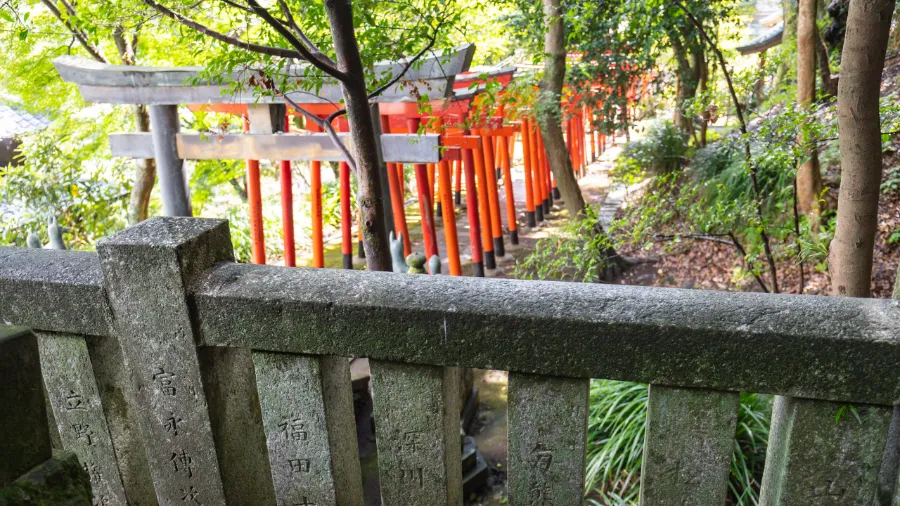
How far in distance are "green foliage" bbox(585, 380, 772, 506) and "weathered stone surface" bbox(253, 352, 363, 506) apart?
2139mm

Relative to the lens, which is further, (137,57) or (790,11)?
(790,11)

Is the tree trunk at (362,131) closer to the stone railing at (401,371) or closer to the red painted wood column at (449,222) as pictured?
the stone railing at (401,371)

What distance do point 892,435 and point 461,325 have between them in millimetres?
929

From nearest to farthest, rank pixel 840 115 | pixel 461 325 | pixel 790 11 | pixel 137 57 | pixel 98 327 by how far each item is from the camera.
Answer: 1. pixel 461 325
2. pixel 98 327
3. pixel 840 115
4. pixel 137 57
5. pixel 790 11

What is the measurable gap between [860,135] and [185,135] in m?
6.70

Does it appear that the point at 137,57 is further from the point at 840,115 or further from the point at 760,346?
the point at 760,346

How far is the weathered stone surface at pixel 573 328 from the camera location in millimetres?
1329

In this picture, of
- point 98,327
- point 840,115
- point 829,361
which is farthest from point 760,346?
point 840,115

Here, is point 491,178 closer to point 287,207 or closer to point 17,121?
point 287,207

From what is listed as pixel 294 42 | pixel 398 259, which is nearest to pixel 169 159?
pixel 398 259

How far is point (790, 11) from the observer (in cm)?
1211

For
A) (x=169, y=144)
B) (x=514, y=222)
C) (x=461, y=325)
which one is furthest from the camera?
(x=514, y=222)

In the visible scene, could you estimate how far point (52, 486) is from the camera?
1138mm

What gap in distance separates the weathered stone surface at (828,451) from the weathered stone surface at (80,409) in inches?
70.7
